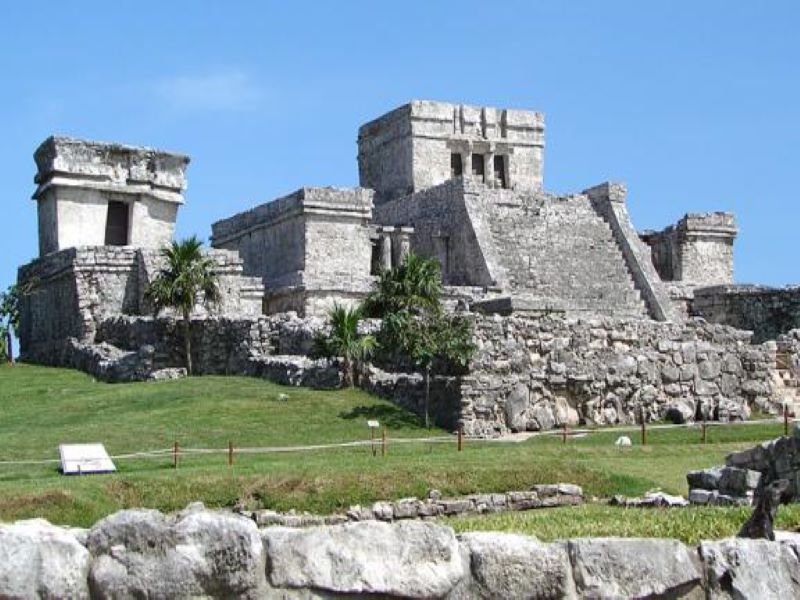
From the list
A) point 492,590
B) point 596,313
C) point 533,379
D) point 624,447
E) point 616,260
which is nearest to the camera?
point 492,590

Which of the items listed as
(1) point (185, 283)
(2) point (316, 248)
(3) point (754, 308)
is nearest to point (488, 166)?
(2) point (316, 248)

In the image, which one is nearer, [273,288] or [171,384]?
[171,384]

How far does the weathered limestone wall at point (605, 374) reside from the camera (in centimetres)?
2445

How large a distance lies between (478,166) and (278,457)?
31.2 meters

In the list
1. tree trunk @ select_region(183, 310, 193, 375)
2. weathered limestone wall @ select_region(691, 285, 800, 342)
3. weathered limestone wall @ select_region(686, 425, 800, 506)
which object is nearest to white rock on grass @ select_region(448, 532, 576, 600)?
weathered limestone wall @ select_region(686, 425, 800, 506)

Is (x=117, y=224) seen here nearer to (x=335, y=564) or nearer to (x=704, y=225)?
(x=704, y=225)

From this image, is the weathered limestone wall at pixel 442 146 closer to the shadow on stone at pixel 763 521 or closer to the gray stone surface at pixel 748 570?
the shadow on stone at pixel 763 521

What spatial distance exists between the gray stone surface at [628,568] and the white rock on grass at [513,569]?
0.07 metres

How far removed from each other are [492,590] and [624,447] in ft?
53.8

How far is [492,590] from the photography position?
531 centimetres

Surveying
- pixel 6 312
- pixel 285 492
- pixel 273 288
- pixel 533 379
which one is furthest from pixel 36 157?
pixel 285 492

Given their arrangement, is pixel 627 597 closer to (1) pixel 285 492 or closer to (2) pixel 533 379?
(1) pixel 285 492

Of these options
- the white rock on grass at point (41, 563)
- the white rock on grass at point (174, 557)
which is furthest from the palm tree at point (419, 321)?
the white rock on grass at point (41, 563)

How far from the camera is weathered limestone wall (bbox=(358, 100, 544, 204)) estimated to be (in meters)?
48.1
